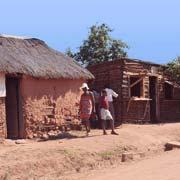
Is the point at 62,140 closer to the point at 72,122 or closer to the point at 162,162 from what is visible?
the point at 72,122

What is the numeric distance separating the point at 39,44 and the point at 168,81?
624 cm

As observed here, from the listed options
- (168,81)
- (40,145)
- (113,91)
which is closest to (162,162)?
(40,145)

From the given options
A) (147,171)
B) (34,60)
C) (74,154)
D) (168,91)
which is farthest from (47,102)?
(168,91)

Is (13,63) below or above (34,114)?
above

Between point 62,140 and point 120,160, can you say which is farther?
point 62,140

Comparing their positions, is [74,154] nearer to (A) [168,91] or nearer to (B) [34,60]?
(B) [34,60]

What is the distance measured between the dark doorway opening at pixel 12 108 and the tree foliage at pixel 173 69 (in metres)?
7.64

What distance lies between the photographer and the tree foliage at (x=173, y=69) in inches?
802

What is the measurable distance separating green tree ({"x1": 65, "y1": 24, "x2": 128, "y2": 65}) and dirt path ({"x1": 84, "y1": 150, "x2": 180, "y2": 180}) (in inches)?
583

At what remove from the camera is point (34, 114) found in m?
15.2

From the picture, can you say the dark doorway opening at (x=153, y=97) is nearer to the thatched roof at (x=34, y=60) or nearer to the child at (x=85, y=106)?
the thatched roof at (x=34, y=60)

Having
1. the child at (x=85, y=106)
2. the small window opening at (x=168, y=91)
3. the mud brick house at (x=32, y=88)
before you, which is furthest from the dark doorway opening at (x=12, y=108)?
the small window opening at (x=168, y=91)

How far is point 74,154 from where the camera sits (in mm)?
12781

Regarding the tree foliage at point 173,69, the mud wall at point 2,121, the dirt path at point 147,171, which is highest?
the tree foliage at point 173,69
